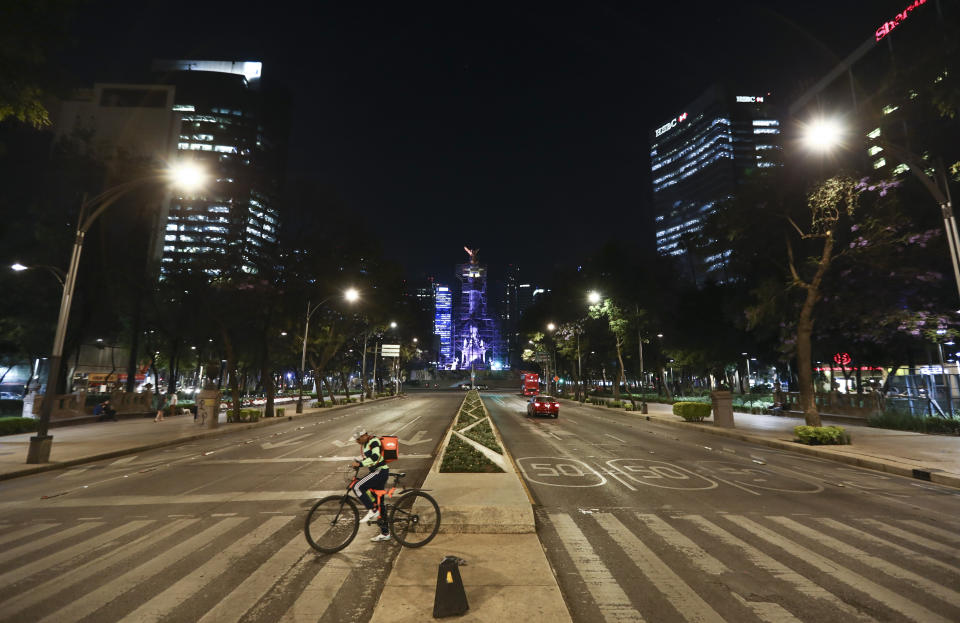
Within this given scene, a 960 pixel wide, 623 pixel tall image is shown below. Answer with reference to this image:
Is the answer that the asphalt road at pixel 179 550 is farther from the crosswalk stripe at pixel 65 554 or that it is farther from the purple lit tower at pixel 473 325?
the purple lit tower at pixel 473 325

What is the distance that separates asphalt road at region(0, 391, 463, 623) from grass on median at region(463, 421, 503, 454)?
2649 mm

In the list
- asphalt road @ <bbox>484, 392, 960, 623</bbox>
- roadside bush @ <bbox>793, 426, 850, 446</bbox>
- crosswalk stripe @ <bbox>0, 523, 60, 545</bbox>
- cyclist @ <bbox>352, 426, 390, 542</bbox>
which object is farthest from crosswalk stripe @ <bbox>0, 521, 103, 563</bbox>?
roadside bush @ <bbox>793, 426, 850, 446</bbox>

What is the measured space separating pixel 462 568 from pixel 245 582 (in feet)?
8.20

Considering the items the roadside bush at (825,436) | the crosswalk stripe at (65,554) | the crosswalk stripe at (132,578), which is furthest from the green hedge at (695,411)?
the crosswalk stripe at (65,554)

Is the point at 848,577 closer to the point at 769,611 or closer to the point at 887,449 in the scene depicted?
the point at 769,611

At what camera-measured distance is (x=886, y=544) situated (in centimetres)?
642

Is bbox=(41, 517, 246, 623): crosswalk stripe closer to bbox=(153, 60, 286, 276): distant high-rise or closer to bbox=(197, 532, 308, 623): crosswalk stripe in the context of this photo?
bbox=(197, 532, 308, 623): crosswalk stripe

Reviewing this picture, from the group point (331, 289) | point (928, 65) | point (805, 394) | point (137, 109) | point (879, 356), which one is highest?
point (137, 109)

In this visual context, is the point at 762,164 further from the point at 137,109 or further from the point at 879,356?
the point at 137,109

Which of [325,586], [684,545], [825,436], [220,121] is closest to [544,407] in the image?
[825,436]

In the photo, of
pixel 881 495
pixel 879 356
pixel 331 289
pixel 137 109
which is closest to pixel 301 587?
pixel 881 495

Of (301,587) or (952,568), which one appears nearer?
(301,587)

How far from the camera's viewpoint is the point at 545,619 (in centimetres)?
398

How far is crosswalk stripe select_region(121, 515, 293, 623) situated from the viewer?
14.4 ft
